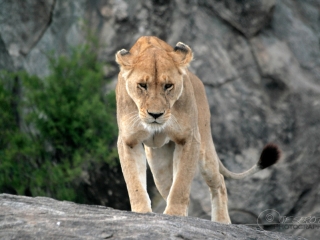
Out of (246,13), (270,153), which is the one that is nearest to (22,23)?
(246,13)

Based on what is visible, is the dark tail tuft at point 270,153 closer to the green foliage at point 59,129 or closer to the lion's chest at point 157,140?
the lion's chest at point 157,140

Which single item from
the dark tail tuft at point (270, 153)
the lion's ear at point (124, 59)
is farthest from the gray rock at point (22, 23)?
the lion's ear at point (124, 59)

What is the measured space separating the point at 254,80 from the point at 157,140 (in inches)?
149

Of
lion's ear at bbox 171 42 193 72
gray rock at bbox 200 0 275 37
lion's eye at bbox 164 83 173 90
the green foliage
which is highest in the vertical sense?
gray rock at bbox 200 0 275 37

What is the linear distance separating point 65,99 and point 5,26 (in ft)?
3.83

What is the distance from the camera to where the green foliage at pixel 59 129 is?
8305 millimetres

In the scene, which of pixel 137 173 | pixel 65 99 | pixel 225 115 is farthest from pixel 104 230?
pixel 65 99

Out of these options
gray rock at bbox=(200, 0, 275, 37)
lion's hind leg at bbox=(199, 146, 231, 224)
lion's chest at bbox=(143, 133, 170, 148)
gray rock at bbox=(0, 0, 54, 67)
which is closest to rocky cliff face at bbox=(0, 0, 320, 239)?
gray rock at bbox=(200, 0, 275, 37)

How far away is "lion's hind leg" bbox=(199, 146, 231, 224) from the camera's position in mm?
5035

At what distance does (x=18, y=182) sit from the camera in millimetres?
8562

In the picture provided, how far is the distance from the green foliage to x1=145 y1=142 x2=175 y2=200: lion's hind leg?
325 cm

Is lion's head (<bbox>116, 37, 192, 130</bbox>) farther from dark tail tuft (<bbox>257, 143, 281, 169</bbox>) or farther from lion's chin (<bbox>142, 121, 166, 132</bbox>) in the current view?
dark tail tuft (<bbox>257, 143, 281, 169</bbox>)

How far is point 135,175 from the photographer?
4.21m

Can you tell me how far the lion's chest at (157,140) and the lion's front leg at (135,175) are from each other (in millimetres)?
87
